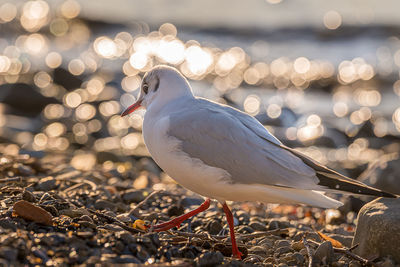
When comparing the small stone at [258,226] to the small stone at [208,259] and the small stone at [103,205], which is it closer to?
the small stone at [103,205]

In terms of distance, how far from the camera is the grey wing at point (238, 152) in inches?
190

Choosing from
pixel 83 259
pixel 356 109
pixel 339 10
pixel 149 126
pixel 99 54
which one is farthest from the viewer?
pixel 339 10

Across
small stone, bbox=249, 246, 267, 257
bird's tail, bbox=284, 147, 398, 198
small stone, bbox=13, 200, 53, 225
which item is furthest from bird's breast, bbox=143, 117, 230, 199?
small stone, bbox=13, 200, 53, 225

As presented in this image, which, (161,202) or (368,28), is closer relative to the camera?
(161,202)

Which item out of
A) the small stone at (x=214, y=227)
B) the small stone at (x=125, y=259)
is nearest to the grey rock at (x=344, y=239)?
the small stone at (x=214, y=227)

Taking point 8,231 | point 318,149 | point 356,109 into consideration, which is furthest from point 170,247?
point 356,109

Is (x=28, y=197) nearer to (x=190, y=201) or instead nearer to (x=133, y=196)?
(x=133, y=196)

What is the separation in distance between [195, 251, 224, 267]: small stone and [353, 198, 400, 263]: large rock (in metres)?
1.30

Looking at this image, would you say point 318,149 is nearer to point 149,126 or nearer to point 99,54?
point 149,126

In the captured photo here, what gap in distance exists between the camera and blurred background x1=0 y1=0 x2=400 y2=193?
11.9 meters

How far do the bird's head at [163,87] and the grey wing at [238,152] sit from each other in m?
0.52

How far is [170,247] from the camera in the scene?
4.46 metres

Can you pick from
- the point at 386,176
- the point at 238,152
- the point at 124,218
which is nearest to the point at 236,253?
the point at 238,152

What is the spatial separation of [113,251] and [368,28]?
17862mm
